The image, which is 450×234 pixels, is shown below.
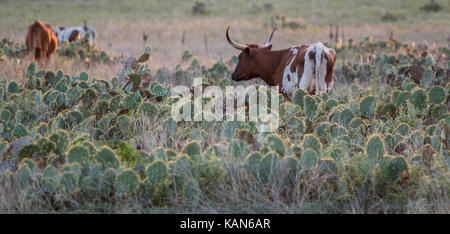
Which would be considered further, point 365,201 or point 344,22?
point 344,22

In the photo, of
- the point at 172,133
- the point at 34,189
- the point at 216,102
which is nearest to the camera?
the point at 34,189

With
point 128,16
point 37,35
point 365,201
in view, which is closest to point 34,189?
point 365,201

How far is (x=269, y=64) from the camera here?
312 inches

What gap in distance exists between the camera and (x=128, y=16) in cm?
2844

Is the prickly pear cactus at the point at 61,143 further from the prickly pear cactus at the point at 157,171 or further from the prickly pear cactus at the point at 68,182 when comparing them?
the prickly pear cactus at the point at 157,171

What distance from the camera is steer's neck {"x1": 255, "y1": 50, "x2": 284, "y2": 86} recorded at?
25.7 ft

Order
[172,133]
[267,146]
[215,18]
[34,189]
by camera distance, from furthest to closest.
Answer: [215,18] < [172,133] < [267,146] < [34,189]

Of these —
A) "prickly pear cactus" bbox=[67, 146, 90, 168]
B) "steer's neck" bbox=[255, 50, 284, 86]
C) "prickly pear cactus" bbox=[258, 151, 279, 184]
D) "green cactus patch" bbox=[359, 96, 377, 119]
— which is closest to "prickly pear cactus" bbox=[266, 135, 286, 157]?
"prickly pear cactus" bbox=[258, 151, 279, 184]

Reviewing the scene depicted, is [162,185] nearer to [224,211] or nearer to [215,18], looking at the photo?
[224,211]

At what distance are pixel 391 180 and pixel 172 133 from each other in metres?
2.16

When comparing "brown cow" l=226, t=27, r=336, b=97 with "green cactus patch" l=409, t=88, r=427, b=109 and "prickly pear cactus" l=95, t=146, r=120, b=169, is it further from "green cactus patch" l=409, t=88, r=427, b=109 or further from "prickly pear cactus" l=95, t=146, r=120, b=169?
"prickly pear cactus" l=95, t=146, r=120, b=169

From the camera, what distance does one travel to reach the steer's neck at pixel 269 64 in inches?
308
